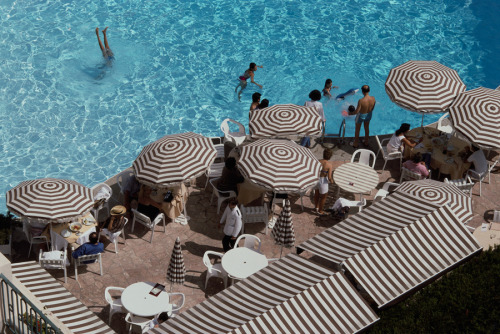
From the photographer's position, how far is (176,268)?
14.7m

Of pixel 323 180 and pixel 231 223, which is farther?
pixel 323 180

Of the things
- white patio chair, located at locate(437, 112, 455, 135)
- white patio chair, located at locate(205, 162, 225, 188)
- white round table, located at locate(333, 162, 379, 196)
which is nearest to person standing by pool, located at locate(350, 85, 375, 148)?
white patio chair, located at locate(437, 112, 455, 135)

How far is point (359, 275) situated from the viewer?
13.5 metres

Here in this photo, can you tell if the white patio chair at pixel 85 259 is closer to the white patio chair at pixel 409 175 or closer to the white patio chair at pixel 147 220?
the white patio chair at pixel 147 220

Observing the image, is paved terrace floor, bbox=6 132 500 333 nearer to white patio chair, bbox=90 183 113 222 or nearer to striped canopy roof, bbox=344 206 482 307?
white patio chair, bbox=90 183 113 222

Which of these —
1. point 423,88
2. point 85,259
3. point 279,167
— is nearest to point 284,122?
point 279,167

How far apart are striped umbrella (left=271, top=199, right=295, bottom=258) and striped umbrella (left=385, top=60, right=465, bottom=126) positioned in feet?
17.2

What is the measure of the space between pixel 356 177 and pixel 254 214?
9.50ft

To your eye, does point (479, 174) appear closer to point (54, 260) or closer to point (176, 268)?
point (176, 268)

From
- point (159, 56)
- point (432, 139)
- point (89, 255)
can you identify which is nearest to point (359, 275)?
point (89, 255)

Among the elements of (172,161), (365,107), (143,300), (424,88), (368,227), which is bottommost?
(143,300)

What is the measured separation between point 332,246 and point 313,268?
962 mm

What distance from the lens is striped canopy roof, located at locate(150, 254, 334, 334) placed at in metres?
12.4

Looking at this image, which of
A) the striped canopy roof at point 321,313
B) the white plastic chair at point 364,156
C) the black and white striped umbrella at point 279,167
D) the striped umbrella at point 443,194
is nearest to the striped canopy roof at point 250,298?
the striped canopy roof at point 321,313
